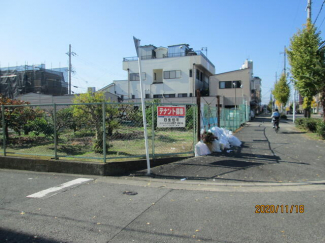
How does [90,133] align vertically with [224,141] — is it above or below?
above

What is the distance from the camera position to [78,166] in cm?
680

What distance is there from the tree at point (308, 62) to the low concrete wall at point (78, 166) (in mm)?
10512

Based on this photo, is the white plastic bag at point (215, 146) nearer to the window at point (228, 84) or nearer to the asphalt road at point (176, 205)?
the asphalt road at point (176, 205)

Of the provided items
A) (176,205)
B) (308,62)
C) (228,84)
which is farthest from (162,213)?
(228,84)

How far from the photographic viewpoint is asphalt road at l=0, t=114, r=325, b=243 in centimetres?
338

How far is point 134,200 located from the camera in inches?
187

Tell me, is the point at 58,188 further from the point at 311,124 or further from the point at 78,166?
the point at 311,124

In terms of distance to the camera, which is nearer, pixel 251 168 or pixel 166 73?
pixel 251 168

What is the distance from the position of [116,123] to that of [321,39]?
14.1m

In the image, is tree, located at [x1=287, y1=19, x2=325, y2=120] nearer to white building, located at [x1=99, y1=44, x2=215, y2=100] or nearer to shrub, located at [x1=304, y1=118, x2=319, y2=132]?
shrub, located at [x1=304, y1=118, x2=319, y2=132]

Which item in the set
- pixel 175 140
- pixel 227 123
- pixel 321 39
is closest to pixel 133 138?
pixel 175 140

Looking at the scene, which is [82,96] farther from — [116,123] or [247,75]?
[247,75]
